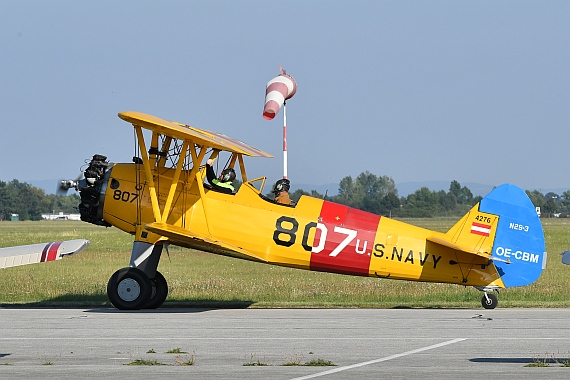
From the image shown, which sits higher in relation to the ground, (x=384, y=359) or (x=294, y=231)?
(x=294, y=231)

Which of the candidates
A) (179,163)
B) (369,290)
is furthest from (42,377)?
(369,290)

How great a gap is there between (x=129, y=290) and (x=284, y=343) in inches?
176

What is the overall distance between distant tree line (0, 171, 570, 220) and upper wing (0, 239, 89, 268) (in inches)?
1622

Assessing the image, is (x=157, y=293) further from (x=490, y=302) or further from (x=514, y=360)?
(x=514, y=360)

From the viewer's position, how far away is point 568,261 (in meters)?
8.80

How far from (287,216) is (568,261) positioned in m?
6.66

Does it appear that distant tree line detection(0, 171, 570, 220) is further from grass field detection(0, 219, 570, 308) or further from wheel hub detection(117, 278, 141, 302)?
wheel hub detection(117, 278, 141, 302)

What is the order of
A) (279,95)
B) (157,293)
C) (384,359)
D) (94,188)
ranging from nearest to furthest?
(384,359), (157,293), (94,188), (279,95)

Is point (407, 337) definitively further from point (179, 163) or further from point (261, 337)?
point (179, 163)

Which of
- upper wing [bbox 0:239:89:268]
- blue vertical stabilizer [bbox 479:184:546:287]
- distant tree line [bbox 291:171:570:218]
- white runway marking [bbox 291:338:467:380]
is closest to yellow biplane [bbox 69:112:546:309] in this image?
blue vertical stabilizer [bbox 479:184:546:287]

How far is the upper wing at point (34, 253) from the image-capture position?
938cm

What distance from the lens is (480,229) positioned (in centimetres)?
1445

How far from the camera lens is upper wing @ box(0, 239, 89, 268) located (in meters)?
9.38

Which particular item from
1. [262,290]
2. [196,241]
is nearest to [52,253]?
[196,241]
